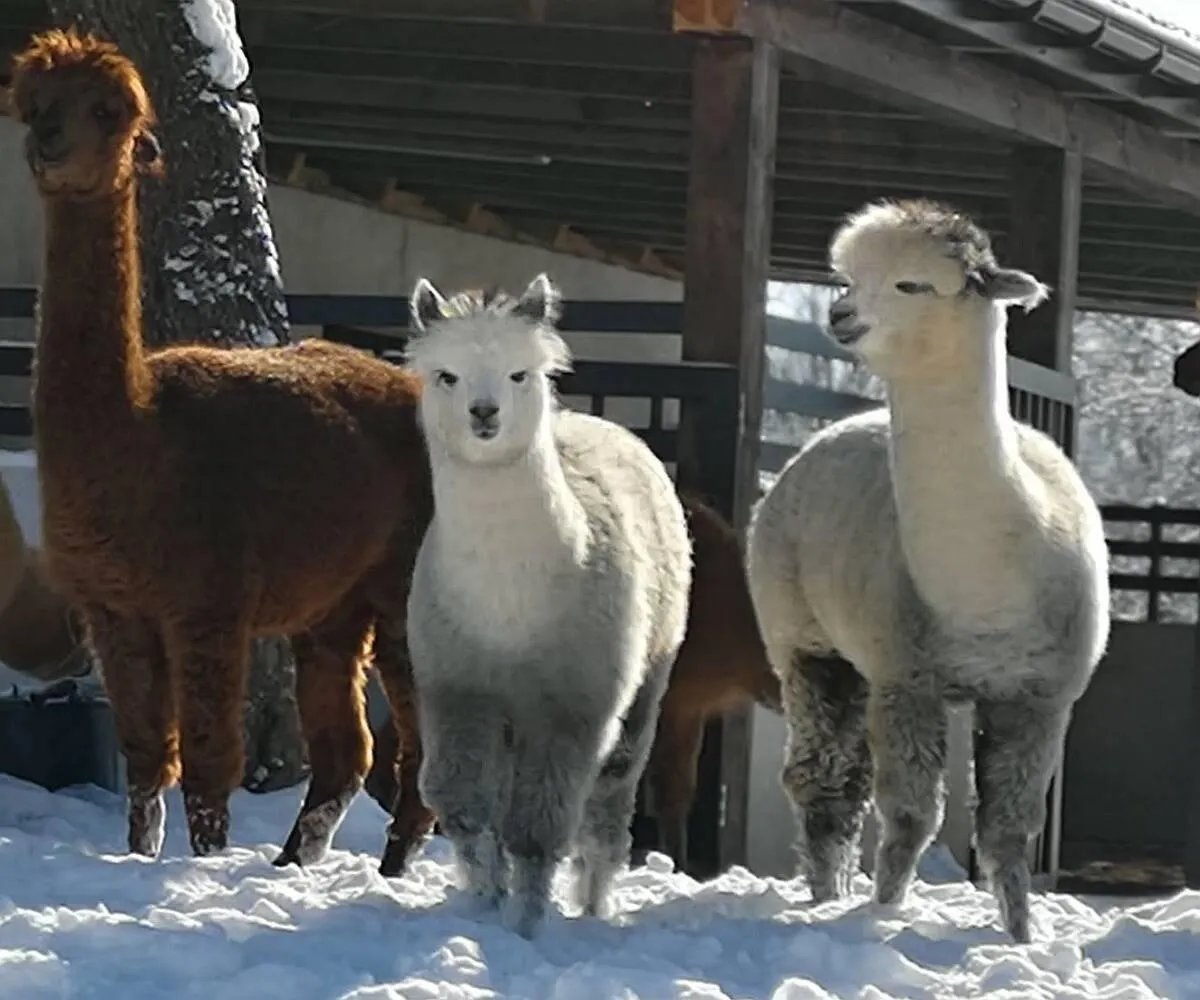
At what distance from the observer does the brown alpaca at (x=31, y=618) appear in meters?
9.23

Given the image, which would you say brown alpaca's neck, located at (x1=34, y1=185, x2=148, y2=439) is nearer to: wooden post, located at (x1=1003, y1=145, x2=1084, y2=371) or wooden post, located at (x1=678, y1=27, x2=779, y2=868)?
wooden post, located at (x1=678, y1=27, x2=779, y2=868)

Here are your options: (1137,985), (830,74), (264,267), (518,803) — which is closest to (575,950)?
(518,803)

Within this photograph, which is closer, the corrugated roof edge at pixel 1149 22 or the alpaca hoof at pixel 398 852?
the alpaca hoof at pixel 398 852

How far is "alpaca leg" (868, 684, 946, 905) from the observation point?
6418 millimetres

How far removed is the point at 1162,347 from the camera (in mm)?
51531

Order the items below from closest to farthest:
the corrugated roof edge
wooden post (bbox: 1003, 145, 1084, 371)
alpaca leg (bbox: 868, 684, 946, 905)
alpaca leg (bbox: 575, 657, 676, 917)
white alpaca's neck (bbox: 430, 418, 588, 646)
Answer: white alpaca's neck (bbox: 430, 418, 588, 646), alpaca leg (bbox: 868, 684, 946, 905), alpaca leg (bbox: 575, 657, 676, 917), the corrugated roof edge, wooden post (bbox: 1003, 145, 1084, 371)

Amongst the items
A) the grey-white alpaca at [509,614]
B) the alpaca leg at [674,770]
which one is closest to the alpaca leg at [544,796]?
the grey-white alpaca at [509,614]

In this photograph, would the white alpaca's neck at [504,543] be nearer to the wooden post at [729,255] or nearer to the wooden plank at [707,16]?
the wooden post at [729,255]

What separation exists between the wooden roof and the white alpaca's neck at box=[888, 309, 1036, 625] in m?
3.96

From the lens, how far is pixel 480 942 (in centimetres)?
550

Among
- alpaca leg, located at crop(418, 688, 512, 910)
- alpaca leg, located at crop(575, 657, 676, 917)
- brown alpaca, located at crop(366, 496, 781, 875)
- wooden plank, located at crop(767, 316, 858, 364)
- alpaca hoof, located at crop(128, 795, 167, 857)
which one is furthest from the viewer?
A: wooden plank, located at crop(767, 316, 858, 364)

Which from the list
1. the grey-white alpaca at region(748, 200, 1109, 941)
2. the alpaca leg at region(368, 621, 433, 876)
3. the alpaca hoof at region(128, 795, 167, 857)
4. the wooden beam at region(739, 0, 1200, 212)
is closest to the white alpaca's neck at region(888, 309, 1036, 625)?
the grey-white alpaca at region(748, 200, 1109, 941)

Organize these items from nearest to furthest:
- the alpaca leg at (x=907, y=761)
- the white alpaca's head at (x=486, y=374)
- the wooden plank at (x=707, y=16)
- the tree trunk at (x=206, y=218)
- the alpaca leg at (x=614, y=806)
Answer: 1. the white alpaca's head at (x=486, y=374)
2. the alpaca leg at (x=907, y=761)
3. the alpaca leg at (x=614, y=806)
4. the tree trunk at (x=206, y=218)
5. the wooden plank at (x=707, y=16)

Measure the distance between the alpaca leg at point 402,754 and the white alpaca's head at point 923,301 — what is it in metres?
1.66
